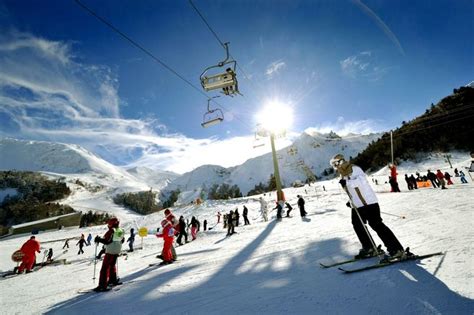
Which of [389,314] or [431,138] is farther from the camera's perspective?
[431,138]

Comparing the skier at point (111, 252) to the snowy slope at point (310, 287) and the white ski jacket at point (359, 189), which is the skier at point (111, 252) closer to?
the snowy slope at point (310, 287)

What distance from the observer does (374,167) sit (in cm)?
6412

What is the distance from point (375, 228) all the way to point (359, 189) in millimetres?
678

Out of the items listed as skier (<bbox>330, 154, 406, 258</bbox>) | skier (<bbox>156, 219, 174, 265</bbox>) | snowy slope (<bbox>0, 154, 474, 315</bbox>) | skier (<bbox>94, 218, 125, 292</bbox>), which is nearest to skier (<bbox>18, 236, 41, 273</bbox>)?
snowy slope (<bbox>0, 154, 474, 315</bbox>)

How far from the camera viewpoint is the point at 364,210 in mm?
4438

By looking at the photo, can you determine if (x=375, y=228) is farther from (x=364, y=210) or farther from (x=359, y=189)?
(x=359, y=189)

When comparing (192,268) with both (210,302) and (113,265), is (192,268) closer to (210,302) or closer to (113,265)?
(113,265)

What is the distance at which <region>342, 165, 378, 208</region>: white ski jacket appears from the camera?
4324 mm

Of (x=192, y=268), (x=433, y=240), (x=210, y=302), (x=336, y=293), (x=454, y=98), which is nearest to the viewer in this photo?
(x=336, y=293)

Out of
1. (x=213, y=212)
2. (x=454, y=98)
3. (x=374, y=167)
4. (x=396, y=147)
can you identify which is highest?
(x=454, y=98)

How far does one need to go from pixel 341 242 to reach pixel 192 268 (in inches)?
152

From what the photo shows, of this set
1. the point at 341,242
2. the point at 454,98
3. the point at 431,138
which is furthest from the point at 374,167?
the point at 341,242

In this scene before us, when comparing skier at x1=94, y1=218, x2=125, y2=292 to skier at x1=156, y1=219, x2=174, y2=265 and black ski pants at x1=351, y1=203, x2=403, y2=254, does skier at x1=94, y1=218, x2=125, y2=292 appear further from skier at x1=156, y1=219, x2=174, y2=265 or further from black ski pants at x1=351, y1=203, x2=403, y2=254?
black ski pants at x1=351, y1=203, x2=403, y2=254

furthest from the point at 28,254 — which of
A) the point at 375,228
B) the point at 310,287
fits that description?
the point at 375,228
